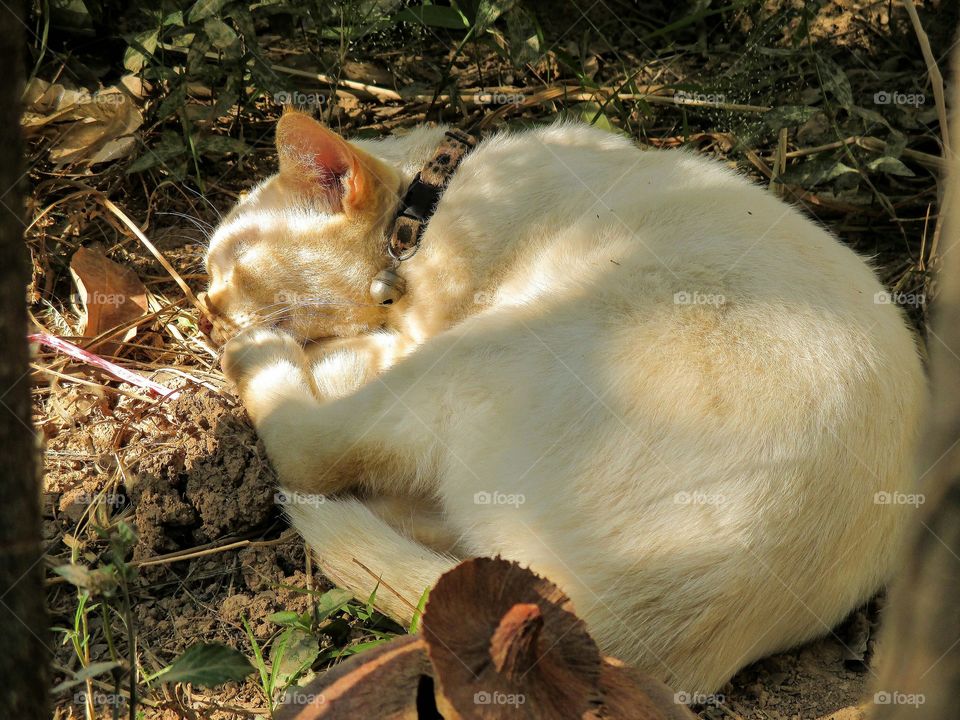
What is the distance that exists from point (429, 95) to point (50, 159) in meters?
1.50

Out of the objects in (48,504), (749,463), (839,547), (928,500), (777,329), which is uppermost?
(928,500)

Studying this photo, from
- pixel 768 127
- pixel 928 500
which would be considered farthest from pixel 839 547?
pixel 768 127

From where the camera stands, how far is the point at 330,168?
114 inches

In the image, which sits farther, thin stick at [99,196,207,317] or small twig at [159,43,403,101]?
small twig at [159,43,403,101]

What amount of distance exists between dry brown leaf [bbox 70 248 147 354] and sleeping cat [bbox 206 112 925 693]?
517mm

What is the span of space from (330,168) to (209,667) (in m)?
1.80

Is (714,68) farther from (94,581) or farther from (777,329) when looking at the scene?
(94,581)

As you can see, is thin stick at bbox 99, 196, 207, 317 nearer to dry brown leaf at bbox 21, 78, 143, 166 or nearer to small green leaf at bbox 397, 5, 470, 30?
dry brown leaf at bbox 21, 78, 143, 166

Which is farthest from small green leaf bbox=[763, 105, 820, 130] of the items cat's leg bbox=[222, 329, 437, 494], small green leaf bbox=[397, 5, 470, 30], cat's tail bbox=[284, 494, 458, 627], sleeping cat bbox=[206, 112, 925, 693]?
cat's tail bbox=[284, 494, 458, 627]

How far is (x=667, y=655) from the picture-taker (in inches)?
77.4

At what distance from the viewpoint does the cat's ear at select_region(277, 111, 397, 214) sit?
2.79 meters

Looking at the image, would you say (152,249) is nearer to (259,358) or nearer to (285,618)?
(259,358)

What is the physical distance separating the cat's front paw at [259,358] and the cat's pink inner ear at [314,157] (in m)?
0.48

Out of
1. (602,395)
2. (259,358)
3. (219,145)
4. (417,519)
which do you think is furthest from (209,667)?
(219,145)
